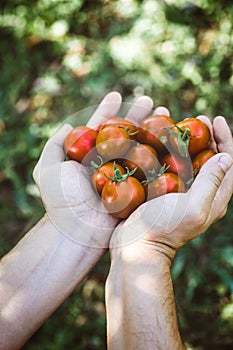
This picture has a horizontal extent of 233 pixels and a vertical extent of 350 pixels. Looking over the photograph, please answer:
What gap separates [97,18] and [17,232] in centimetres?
188

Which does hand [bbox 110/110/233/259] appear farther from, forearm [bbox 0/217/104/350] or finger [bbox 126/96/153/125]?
finger [bbox 126/96/153/125]

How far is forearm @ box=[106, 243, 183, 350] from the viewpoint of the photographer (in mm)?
1780

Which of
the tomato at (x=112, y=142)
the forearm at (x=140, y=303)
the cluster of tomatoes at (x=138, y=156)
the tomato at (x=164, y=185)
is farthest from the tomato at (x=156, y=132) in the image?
the forearm at (x=140, y=303)

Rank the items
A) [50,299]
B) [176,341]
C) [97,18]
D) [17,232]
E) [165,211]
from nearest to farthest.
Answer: [176,341], [165,211], [50,299], [17,232], [97,18]

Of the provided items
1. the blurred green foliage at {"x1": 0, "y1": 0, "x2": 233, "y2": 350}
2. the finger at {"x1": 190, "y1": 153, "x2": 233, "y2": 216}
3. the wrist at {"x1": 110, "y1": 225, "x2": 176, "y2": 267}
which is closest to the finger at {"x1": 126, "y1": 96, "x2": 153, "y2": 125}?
the blurred green foliage at {"x1": 0, "y1": 0, "x2": 233, "y2": 350}

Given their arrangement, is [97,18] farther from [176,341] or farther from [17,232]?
[176,341]

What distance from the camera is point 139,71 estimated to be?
3410 millimetres

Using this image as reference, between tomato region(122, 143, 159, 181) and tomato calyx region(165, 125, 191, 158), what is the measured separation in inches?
5.5

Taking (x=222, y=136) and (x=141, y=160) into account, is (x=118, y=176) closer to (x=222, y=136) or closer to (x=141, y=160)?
(x=141, y=160)

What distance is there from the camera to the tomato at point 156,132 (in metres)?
2.33

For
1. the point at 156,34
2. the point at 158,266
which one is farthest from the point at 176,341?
the point at 156,34

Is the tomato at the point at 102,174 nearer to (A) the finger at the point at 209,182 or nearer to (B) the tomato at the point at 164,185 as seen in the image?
(B) the tomato at the point at 164,185

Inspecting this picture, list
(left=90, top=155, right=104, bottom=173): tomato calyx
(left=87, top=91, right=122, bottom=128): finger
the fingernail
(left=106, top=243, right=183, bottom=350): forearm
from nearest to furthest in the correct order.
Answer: (left=106, top=243, right=183, bottom=350): forearm → the fingernail → (left=90, top=155, right=104, bottom=173): tomato calyx → (left=87, top=91, right=122, bottom=128): finger

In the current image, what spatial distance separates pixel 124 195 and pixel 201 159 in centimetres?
48
